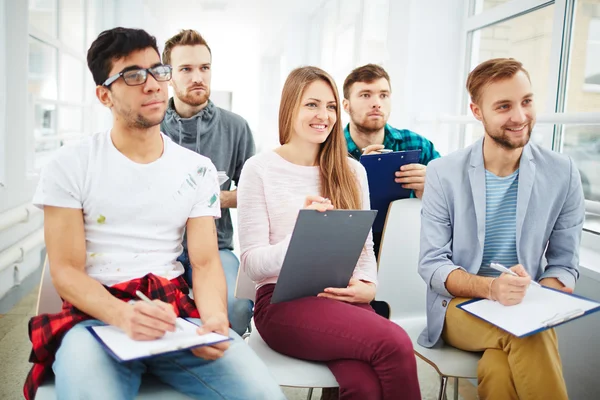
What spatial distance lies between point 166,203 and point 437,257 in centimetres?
83

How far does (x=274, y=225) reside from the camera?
171 centimetres

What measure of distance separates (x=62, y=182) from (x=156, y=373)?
520 mm

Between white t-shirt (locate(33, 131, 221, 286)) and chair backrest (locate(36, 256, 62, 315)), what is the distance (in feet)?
0.38

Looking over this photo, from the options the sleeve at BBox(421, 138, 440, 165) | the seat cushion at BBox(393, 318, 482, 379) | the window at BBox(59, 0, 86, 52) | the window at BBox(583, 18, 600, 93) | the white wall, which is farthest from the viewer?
the window at BBox(59, 0, 86, 52)

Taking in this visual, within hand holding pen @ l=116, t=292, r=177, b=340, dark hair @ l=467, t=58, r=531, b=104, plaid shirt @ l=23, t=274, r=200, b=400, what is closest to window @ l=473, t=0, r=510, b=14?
dark hair @ l=467, t=58, r=531, b=104

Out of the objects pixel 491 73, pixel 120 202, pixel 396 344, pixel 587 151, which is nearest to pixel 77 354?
pixel 120 202

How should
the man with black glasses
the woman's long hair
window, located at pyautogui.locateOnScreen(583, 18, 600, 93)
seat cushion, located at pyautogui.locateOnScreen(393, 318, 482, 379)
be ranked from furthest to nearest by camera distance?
window, located at pyautogui.locateOnScreen(583, 18, 600, 93) < the woman's long hair < seat cushion, located at pyautogui.locateOnScreen(393, 318, 482, 379) < the man with black glasses

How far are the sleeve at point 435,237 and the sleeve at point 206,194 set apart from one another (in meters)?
0.66

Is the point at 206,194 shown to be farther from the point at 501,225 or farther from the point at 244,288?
the point at 501,225

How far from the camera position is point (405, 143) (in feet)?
7.91

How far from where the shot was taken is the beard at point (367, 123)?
2.31 metres

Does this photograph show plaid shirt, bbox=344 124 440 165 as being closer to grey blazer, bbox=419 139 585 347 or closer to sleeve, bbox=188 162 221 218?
grey blazer, bbox=419 139 585 347

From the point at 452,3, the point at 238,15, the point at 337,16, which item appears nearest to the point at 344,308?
the point at 452,3

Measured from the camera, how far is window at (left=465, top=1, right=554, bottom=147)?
2.59m
